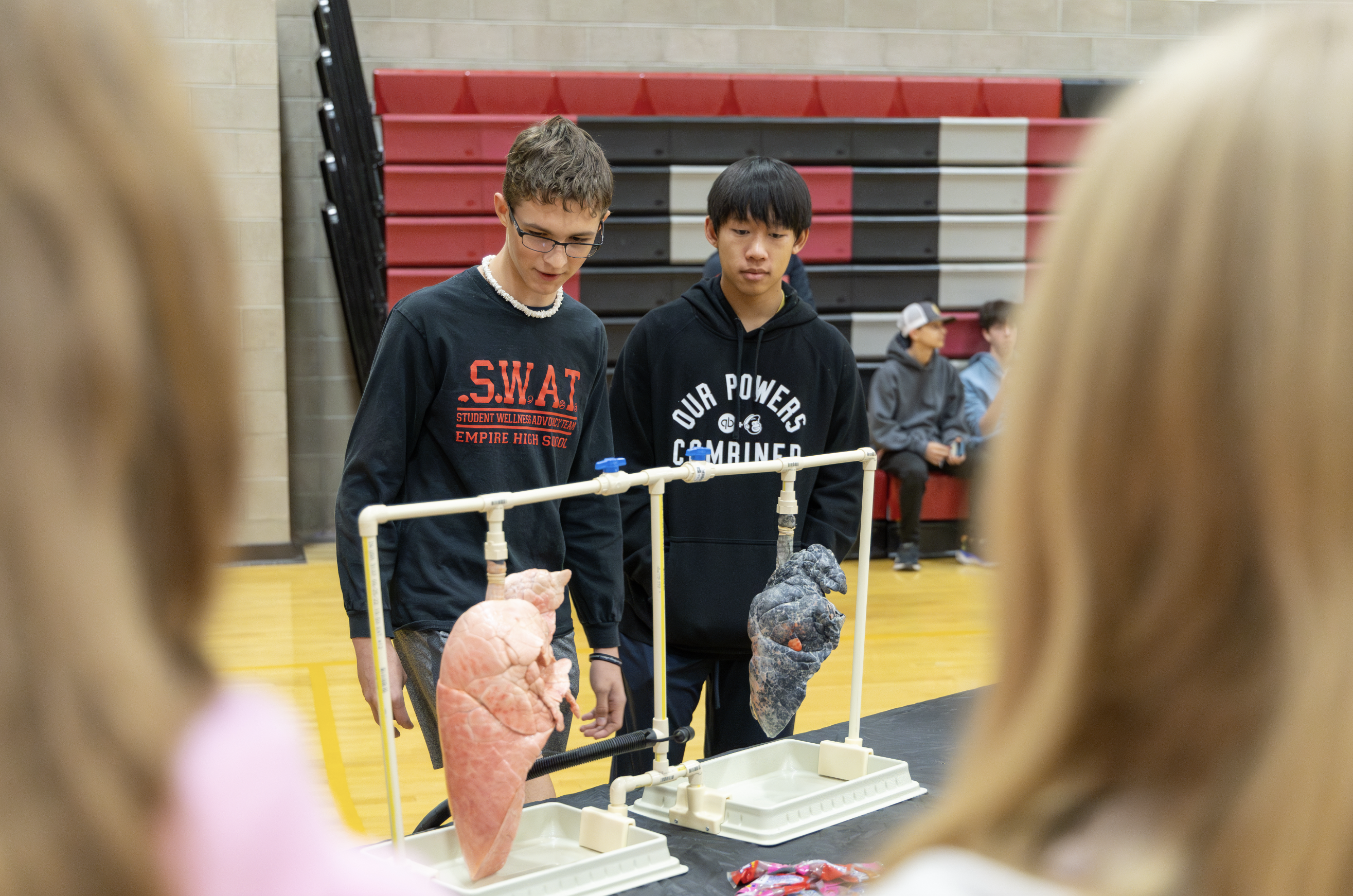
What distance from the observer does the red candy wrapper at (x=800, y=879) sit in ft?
4.59

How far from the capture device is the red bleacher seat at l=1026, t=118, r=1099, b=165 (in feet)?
21.1

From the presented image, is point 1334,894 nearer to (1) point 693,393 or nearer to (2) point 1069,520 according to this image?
(2) point 1069,520

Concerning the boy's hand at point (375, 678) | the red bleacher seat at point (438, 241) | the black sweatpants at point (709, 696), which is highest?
the red bleacher seat at point (438, 241)

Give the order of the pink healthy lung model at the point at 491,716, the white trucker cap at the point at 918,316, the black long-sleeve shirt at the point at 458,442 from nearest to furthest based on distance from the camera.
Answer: the pink healthy lung model at the point at 491,716
the black long-sleeve shirt at the point at 458,442
the white trucker cap at the point at 918,316

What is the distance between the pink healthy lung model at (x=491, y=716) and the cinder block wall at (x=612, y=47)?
5041 millimetres

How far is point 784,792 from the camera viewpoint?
1.80 metres

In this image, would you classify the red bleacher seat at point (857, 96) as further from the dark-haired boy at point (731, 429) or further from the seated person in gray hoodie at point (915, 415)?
the dark-haired boy at point (731, 429)

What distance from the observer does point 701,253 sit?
20.1ft

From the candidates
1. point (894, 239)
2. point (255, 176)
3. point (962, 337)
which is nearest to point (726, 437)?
point (255, 176)

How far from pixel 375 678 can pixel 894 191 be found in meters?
5.27

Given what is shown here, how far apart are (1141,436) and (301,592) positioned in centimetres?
505

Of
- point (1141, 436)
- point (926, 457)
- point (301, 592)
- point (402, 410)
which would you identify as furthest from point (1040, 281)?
point (926, 457)

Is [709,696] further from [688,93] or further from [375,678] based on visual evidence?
[688,93]

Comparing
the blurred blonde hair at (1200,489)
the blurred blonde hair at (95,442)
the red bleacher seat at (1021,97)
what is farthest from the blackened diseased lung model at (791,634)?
the red bleacher seat at (1021,97)
